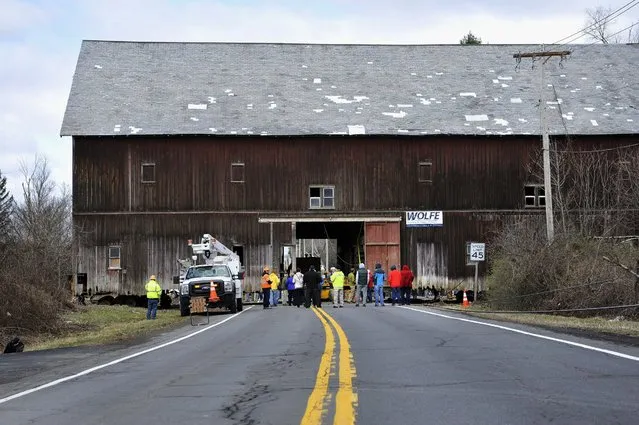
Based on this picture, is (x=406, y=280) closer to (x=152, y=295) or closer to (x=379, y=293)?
(x=379, y=293)

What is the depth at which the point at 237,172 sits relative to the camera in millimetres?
48594

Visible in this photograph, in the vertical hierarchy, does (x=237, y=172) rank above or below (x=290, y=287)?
above

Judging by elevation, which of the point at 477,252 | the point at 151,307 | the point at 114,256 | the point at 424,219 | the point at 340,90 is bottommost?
the point at 151,307

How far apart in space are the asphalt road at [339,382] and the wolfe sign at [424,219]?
98.6ft

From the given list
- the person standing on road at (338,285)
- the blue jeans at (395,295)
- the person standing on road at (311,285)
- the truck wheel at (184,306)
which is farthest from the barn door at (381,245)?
the truck wheel at (184,306)

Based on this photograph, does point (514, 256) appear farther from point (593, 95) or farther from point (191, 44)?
point (191, 44)

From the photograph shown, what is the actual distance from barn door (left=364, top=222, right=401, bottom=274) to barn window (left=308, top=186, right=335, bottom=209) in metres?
2.42

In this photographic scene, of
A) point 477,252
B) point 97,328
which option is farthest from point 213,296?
point 477,252

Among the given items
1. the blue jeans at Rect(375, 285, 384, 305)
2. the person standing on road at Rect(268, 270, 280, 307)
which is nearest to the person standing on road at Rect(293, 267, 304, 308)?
the person standing on road at Rect(268, 270, 280, 307)

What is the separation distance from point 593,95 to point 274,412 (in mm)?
47702

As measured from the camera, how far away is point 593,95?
52750 mm

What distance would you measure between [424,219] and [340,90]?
9554 millimetres

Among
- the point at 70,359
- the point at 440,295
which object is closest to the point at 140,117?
the point at 440,295

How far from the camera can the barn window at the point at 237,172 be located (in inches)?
1909
